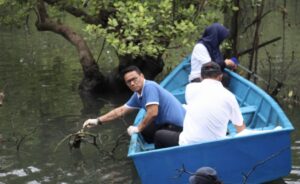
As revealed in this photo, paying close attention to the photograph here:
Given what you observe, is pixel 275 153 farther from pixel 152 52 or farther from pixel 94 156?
pixel 152 52

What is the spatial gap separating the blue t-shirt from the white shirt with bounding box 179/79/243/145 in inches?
36.8

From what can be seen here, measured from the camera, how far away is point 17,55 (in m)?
21.5

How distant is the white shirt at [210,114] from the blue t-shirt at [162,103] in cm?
94

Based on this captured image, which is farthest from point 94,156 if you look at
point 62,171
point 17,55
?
point 17,55

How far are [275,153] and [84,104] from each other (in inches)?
285

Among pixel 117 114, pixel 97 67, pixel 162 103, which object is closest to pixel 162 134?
pixel 162 103

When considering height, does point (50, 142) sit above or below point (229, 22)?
below

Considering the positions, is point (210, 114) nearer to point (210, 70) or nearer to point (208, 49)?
point (210, 70)

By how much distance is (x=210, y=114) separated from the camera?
6.95 meters

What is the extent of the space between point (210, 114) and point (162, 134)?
1040 millimetres

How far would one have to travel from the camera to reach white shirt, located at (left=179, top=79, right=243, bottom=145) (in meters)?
6.92

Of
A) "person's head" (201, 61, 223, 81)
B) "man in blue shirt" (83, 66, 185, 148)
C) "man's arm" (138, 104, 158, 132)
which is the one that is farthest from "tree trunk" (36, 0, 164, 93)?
"person's head" (201, 61, 223, 81)

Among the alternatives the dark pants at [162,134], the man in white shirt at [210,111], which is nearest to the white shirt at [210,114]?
the man in white shirt at [210,111]

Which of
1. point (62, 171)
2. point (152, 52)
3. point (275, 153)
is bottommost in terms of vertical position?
point (62, 171)
